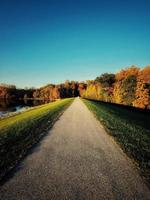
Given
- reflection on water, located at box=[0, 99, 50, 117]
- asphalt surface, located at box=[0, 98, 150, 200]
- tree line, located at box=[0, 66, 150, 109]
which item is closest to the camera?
asphalt surface, located at box=[0, 98, 150, 200]

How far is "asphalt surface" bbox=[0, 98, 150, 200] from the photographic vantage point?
13.8ft

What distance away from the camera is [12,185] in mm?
4605

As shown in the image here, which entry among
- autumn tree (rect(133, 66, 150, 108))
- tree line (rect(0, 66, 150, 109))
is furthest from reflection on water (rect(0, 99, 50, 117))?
autumn tree (rect(133, 66, 150, 108))

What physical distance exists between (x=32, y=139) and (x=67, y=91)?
122665mm

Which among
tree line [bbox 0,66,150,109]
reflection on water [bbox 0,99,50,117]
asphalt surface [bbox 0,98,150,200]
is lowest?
reflection on water [bbox 0,99,50,117]

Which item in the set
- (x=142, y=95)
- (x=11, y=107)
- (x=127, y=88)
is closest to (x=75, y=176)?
(x=142, y=95)

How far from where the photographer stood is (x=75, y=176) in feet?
16.6

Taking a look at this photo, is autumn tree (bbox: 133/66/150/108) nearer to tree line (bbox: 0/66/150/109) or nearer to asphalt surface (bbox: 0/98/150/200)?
tree line (bbox: 0/66/150/109)

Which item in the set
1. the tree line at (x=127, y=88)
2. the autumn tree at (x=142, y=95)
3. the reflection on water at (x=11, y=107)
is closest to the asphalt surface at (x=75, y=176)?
the reflection on water at (x=11, y=107)

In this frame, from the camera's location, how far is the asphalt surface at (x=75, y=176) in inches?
166

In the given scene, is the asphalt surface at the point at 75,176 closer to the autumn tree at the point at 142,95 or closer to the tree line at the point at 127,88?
the autumn tree at the point at 142,95

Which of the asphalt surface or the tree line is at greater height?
the tree line

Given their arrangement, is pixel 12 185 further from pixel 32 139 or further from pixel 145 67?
pixel 145 67

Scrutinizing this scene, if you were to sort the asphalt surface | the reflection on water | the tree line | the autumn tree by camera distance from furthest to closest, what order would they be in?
the reflection on water → the tree line → the autumn tree → the asphalt surface
